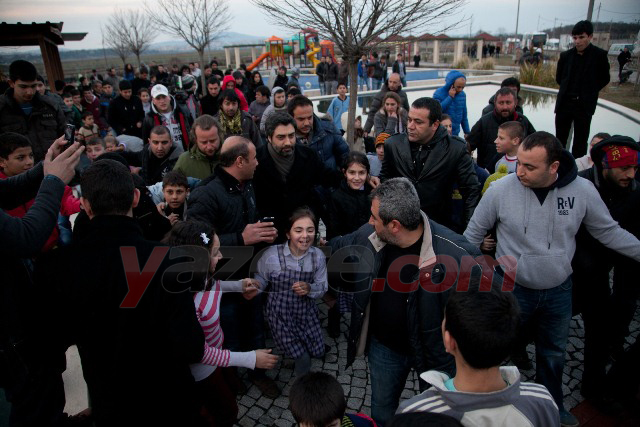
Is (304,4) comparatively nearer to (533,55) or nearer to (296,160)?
(296,160)

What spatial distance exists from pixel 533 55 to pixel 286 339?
23571mm

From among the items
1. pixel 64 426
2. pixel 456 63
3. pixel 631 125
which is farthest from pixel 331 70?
pixel 456 63

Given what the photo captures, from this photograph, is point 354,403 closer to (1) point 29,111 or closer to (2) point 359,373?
(2) point 359,373

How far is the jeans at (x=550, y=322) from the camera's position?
2.88 metres

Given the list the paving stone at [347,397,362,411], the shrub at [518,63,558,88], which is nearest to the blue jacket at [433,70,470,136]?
the paving stone at [347,397,362,411]

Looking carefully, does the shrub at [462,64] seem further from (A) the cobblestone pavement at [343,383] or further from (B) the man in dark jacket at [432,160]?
(A) the cobblestone pavement at [343,383]

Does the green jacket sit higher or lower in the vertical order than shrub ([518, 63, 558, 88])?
lower

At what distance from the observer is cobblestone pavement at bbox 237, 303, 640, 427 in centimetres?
318

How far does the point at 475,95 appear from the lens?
1620 centimetres

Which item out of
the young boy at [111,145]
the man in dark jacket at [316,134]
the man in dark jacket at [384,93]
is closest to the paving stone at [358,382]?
the man in dark jacket at [316,134]

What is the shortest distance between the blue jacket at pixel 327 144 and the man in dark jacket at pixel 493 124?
182 cm

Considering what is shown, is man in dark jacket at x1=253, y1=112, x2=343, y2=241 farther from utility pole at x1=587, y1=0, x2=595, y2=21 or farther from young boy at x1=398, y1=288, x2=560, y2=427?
utility pole at x1=587, y1=0, x2=595, y2=21

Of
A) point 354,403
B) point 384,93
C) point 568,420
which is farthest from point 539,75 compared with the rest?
point 354,403

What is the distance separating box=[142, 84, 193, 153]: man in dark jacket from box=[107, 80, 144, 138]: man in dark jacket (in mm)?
2125
